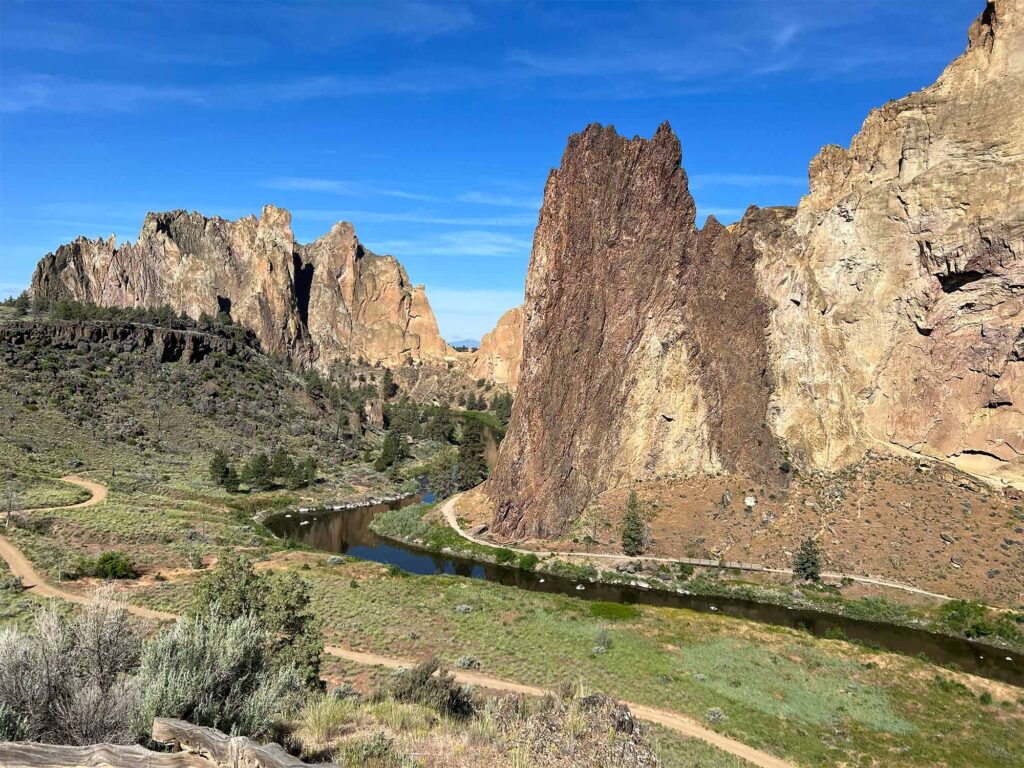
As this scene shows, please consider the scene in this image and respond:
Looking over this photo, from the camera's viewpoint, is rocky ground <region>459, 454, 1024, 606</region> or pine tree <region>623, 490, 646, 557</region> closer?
rocky ground <region>459, 454, 1024, 606</region>

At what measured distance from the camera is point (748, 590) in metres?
48.8

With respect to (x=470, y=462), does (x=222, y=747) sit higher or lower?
higher

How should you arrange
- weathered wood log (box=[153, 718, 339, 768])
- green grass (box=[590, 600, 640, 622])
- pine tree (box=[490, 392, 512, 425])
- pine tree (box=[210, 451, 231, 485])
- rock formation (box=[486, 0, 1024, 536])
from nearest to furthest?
1. weathered wood log (box=[153, 718, 339, 768])
2. green grass (box=[590, 600, 640, 622])
3. rock formation (box=[486, 0, 1024, 536])
4. pine tree (box=[210, 451, 231, 485])
5. pine tree (box=[490, 392, 512, 425])

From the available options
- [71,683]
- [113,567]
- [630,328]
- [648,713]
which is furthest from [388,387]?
[71,683]

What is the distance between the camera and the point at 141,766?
26.8 ft

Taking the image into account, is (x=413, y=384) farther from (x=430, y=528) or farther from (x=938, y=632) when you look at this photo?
(x=938, y=632)

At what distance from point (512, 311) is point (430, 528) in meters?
134

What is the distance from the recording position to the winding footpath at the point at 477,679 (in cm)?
2347

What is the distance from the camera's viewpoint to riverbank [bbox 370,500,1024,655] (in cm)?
4141

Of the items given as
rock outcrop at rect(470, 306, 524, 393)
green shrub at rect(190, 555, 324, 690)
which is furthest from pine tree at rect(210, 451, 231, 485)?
rock outcrop at rect(470, 306, 524, 393)

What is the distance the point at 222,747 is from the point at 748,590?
47722 mm

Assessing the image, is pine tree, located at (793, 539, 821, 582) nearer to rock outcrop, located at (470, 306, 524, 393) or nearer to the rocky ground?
the rocky ground

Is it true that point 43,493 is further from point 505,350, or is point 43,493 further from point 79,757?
point 505,350

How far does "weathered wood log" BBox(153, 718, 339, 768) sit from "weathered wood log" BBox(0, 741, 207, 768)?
525 mm
